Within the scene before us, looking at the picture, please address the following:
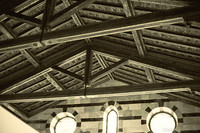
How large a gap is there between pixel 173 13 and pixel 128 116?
4.97 m

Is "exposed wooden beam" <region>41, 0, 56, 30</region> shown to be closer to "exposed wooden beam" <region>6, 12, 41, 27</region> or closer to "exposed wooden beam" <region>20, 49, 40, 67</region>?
"exposed wooden beam" <region>6, 12, 41, 27</region>

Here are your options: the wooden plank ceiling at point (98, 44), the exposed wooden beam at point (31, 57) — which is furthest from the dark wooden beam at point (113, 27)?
the exposed wooden beam at point (31, 57)

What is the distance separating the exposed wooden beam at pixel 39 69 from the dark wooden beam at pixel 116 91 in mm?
338

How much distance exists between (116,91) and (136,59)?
0.95 meters

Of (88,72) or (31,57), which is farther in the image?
(31,57)

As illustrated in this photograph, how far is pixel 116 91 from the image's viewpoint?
8.16m

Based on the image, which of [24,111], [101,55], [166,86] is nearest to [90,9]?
[101,55]

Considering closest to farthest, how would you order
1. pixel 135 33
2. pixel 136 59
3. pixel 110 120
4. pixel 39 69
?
pixel 135 33 < pixel 136 59 < pixel 39 69 < pixel 110 120

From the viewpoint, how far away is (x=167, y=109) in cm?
984

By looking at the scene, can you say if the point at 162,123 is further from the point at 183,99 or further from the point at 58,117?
the point at 58,117

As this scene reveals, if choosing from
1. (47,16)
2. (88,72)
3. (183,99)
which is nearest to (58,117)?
(88,72)

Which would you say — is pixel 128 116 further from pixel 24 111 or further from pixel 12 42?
pixel 12 42

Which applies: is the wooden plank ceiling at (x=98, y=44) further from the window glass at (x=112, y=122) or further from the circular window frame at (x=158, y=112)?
the window glass at (x=112, y=122)

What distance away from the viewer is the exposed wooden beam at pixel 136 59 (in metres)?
7.76
